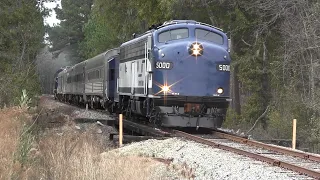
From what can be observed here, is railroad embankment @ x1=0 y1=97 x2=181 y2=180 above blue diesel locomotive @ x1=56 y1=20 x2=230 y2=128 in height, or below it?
below

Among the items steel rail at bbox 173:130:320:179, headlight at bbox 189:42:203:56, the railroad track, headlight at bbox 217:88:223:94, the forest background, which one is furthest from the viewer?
the forest background

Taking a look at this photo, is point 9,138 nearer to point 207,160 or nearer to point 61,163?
point 61,163

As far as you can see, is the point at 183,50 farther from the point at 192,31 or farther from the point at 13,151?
the point at 13,151

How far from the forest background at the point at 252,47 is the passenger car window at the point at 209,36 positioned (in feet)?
13.9

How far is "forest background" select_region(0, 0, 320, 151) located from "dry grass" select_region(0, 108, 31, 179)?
5110 mm

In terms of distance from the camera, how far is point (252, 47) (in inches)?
964

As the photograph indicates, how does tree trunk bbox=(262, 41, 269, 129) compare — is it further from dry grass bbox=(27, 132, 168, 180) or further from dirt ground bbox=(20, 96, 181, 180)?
dry grass bbox=(27, 132, 168, 180)

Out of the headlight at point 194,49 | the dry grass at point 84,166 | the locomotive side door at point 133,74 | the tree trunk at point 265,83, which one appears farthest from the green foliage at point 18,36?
the dry grass at point 84,166

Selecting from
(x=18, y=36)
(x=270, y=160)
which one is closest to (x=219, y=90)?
(x=270, y=160)

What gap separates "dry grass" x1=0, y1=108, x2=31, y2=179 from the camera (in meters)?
7.76

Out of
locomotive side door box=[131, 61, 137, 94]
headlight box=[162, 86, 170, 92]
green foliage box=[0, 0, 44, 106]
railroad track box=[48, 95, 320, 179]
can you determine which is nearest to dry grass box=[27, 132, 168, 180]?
railroad track box=[48, 95, 320, 179]

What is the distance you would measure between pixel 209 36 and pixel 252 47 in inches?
367

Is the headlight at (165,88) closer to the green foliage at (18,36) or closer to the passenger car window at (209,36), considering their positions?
the passenger car window at (209,36)

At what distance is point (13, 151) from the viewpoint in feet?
29.5
